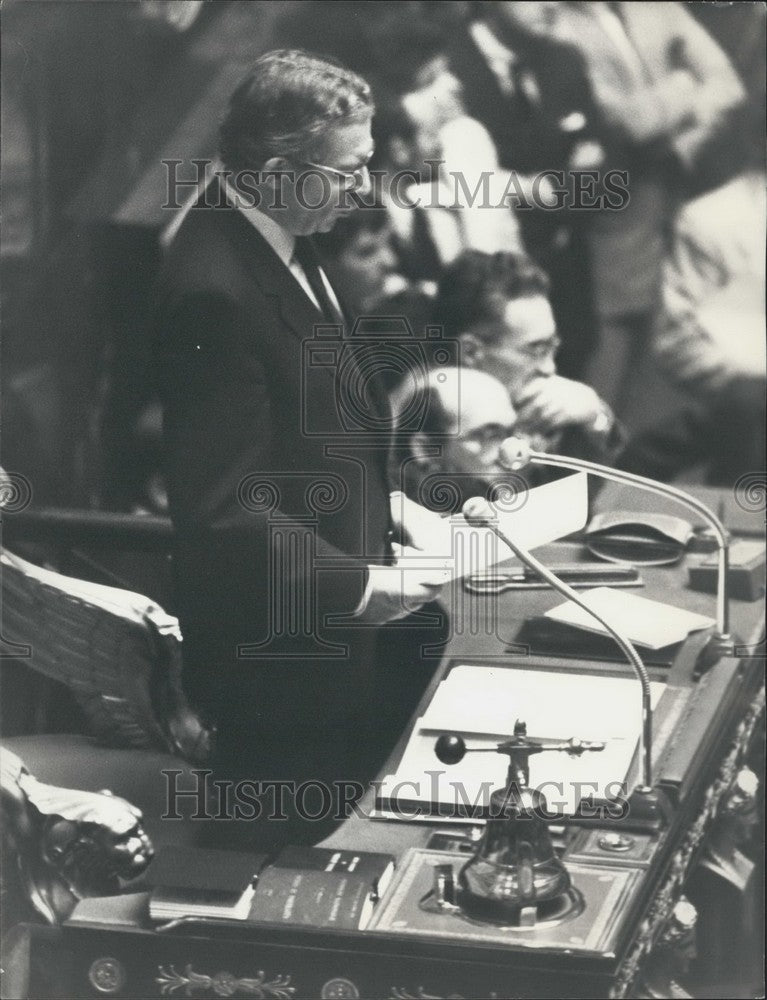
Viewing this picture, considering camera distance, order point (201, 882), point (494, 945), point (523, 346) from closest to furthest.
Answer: point (494, 945), point (201, 882), point (523, 346)

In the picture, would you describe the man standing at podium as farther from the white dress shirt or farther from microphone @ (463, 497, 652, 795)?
microphone @ (463, 497, 652, 795)

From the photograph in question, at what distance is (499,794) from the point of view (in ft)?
9.27

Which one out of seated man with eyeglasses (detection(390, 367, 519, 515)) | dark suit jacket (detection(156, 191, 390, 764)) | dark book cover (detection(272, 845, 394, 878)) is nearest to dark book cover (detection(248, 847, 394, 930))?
dark book cover (detection(272, 845, 394, 878))

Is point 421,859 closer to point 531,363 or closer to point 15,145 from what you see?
point 531,363

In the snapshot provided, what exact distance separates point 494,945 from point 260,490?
A: 1.01 metres

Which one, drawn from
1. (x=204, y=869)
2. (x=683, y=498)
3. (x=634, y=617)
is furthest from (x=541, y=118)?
(x=204, y=869)

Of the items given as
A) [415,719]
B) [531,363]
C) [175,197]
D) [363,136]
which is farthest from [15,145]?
[415,719]

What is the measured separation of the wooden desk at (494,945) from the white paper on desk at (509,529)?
51 millimetres

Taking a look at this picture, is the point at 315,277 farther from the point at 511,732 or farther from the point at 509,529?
the point at 511,732

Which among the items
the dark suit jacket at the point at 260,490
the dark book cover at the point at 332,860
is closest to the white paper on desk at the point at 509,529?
the dark suit jacket at the point at 260,490

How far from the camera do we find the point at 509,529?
3.01 meters

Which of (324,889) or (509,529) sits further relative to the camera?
(509,529)

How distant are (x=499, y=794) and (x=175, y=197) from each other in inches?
53.8

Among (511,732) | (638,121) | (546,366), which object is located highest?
(638,121)
